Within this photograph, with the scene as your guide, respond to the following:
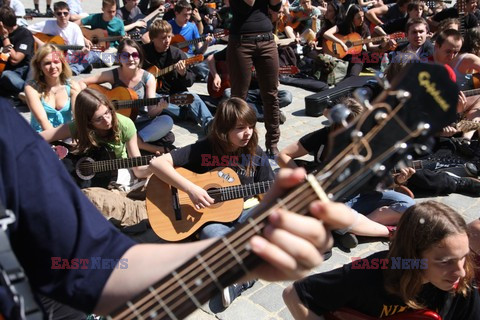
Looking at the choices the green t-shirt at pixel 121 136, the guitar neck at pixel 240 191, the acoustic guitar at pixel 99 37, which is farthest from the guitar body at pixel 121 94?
the acoustic guitar at pixel 99 37

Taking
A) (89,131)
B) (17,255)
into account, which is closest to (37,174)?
(17,255)

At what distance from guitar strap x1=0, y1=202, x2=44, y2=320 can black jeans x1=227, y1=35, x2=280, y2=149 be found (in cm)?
403

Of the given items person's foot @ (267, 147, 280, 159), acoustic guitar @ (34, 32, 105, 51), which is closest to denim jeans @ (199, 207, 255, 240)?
person's foot @ (267, 147, 280, 159)

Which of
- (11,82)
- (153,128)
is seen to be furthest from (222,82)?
(11,82)

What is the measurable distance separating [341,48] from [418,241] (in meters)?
7.22

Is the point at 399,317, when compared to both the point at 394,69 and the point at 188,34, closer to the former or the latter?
the point at 394,69

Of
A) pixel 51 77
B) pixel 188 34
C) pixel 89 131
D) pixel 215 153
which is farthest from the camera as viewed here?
pixel 188 34

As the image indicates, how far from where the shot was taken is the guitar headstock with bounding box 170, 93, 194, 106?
5.85 m

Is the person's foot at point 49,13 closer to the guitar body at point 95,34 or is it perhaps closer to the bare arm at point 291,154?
the guitar body at point 95,34

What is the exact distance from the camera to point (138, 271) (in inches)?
48.0

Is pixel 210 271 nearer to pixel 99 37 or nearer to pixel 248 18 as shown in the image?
pixel 248 18

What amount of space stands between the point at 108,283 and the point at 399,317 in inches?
59.5

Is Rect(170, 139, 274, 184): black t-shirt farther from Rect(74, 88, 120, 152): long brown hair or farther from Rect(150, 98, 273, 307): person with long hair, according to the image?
Rect(74, 88, 120, 152): long brown hair

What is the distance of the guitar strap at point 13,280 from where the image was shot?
1110 mm
